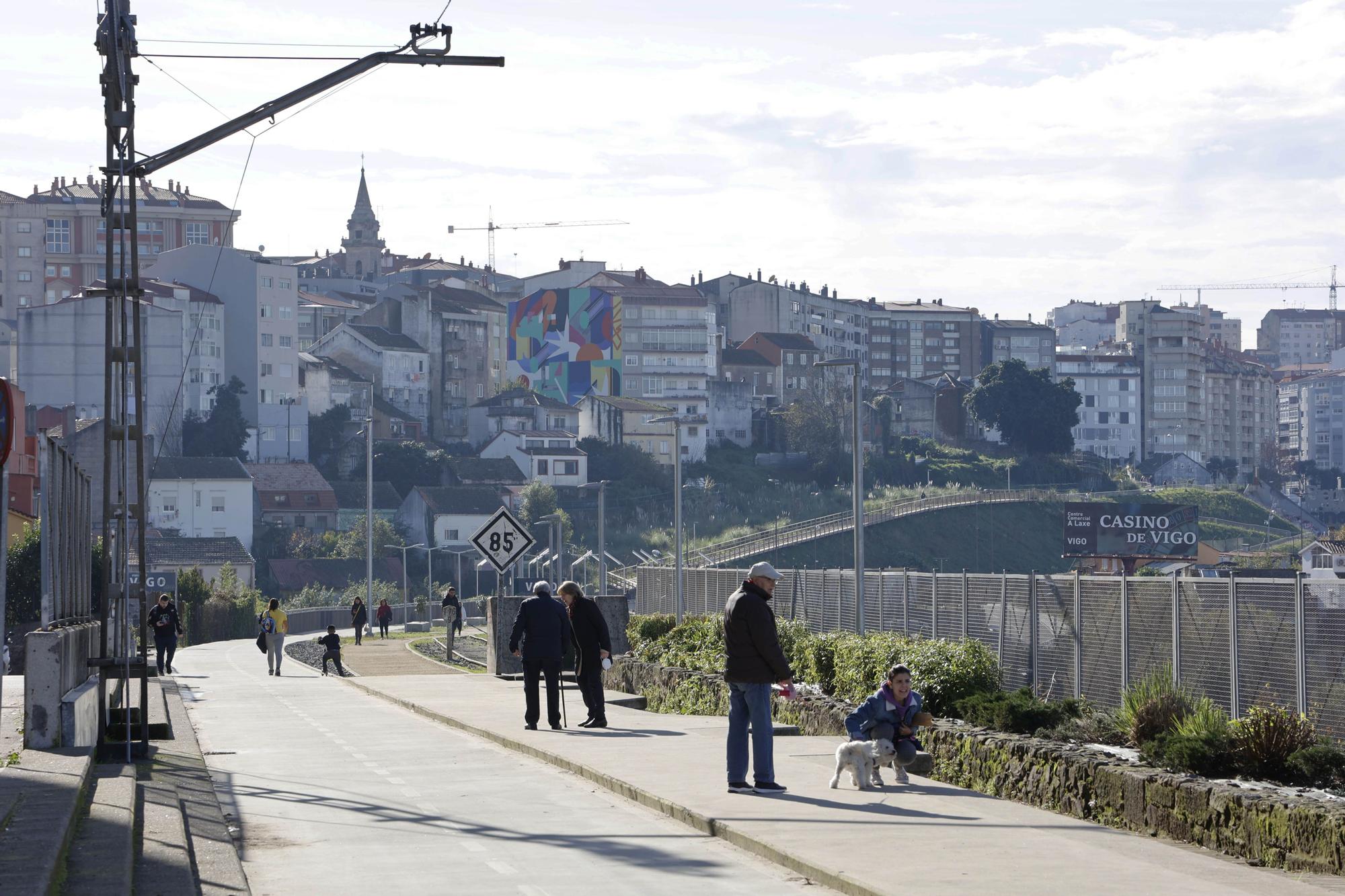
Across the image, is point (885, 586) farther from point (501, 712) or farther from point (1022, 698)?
point (1022, 698)

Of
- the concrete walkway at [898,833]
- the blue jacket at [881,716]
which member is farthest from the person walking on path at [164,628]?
the blue jacket at [881,716]

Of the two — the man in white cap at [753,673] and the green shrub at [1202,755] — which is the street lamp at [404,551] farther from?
the green shrub at [1202,755]

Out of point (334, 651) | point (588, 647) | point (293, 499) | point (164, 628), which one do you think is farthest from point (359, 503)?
point (588, 647)

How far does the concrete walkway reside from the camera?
1002 centimetres

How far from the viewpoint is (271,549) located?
12725 cm

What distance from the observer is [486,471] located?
149 metres

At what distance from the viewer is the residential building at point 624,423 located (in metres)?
166

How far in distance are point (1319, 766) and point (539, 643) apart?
1044 centimetres

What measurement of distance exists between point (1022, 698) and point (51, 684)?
833 centimetres

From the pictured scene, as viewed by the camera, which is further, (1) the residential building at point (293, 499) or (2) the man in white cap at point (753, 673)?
(1) the residential building at point (293, 499)

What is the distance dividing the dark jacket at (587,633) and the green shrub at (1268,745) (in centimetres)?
957

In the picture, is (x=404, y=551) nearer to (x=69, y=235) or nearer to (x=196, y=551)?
(x=196, y=551)

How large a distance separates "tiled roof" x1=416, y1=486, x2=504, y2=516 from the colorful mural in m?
35.2

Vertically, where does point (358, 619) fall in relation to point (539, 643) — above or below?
below
